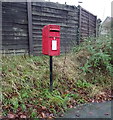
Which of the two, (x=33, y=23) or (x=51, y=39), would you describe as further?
(x=33, y=23)

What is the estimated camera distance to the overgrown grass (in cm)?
262

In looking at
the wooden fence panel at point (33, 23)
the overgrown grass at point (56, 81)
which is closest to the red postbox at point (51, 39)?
the overgrown grass at point (56, 81)

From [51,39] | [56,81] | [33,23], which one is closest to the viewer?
[51,39]

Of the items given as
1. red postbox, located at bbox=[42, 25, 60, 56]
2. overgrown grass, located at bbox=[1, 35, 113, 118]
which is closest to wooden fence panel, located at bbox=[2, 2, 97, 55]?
overgrown grass, located at bbox=[1, 35, 113, 118]

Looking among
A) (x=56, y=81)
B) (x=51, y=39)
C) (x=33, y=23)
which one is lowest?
(x=56, y=81)

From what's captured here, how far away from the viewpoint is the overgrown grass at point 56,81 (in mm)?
2619

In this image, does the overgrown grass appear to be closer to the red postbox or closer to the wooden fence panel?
the wooden fence panel

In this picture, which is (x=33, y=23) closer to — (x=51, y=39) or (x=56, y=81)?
(x=51, y=39)

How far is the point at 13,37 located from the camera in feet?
13.2

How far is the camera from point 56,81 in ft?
11.5

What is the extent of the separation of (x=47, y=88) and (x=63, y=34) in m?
2.65

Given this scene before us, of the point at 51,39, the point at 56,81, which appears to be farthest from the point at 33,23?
the point at 56,81

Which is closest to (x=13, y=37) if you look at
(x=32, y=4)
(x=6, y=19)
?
(x=6, y=19)

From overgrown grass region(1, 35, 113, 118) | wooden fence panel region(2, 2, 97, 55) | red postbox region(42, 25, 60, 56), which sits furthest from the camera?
wooden fence panel region(2, 2, 97, 55)
